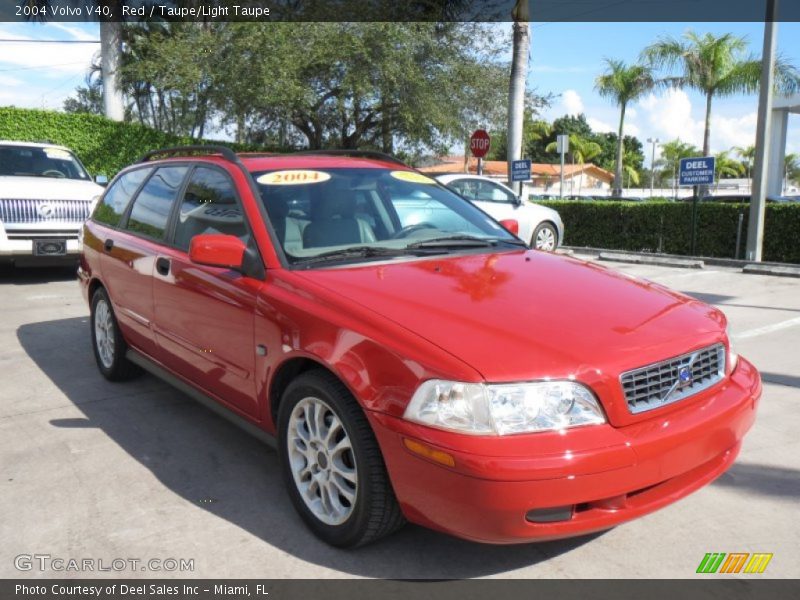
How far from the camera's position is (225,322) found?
11.7 ft

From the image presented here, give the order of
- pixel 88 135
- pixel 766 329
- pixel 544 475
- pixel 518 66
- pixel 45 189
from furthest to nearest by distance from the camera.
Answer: pixel 88 135 → pixel 518 66 → pixel 45 189 → pixel 766 329 → pixel 544 475

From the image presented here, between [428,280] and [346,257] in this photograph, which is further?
[346,257]

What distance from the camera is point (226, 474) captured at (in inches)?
146

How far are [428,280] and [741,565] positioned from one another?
170 centimetres

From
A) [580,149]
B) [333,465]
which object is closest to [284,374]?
[333,465]

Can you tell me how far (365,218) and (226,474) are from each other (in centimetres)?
152

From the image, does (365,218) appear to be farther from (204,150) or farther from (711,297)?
(711,297)

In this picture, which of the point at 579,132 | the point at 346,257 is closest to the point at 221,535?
the point at 346,257

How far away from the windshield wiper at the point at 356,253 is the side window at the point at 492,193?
8953 millimetres

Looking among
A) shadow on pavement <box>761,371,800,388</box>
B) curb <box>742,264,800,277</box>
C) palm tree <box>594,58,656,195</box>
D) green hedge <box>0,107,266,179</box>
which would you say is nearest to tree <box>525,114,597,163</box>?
palm tree <box>594,58,656,195</box>

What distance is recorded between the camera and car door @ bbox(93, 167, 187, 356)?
14.5 ft

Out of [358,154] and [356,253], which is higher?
[358,154]

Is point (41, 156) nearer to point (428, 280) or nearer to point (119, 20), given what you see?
point (428, 280)

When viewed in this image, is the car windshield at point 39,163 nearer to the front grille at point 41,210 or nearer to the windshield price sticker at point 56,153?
the windshield price sticker at point 56,153
